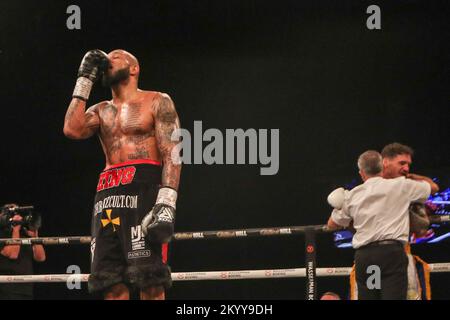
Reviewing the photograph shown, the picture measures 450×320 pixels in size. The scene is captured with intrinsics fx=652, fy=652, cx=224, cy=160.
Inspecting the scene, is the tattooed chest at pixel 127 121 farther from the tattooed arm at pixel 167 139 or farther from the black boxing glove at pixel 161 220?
the black boxing glove at pixel 161 220

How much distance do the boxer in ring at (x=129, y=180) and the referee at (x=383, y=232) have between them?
866 millimetres

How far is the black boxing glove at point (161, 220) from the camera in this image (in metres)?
2.54

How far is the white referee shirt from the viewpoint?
285cm

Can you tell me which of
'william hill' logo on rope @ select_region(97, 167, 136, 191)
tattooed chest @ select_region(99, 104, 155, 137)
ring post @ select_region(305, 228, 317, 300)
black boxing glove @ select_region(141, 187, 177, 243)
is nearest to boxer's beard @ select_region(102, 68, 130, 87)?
tattooed chest @ select_region(99, 104, 155, 137)

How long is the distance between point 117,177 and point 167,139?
0.86 feet

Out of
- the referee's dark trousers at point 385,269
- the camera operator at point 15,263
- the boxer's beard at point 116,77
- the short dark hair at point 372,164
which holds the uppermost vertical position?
the boxer's beard at point 116,77

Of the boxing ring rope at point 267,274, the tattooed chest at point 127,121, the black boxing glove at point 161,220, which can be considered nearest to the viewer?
the black boxing glove at point 161,220

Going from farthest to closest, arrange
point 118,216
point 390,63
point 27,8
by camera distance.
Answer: point 390,63 < point 27,8 < point 118,216

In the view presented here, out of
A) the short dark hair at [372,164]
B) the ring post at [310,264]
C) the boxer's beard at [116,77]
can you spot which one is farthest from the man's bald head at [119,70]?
the ring post at [310,264]
